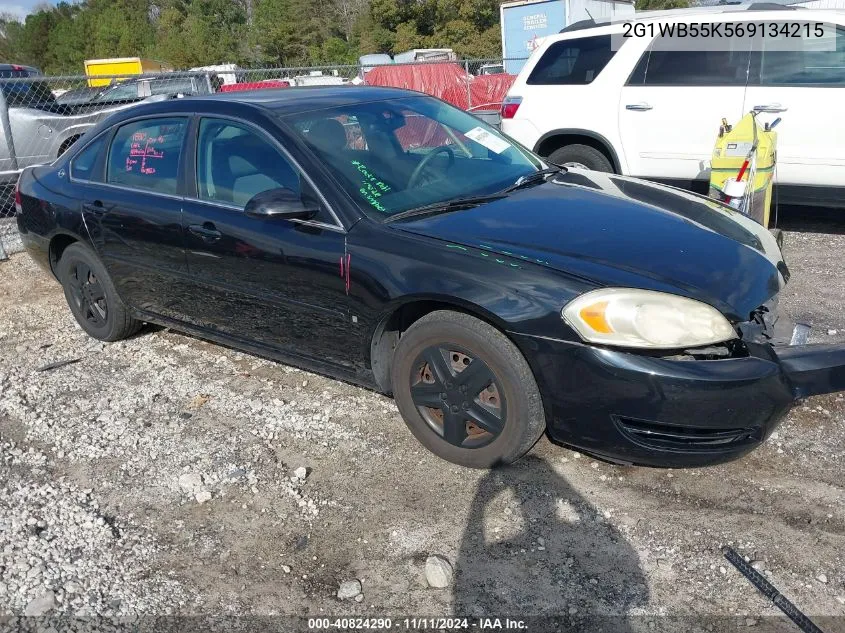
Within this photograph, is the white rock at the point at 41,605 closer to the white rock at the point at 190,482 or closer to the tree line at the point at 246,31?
the white rock at the point at 190,482

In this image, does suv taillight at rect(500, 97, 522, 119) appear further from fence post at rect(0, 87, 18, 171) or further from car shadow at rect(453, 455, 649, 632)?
fence post at rect(0, 87, 18, 171)

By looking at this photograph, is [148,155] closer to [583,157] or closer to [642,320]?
[642,320]

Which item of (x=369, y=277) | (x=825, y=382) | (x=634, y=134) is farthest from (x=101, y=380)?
(x=634, y=134)

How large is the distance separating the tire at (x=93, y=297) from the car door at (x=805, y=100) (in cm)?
517

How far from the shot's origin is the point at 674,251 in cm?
315

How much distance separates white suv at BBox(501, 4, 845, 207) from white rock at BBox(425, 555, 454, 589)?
16.5 ft

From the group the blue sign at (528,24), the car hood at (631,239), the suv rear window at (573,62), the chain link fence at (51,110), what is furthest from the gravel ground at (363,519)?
the blue sign at (528,24)

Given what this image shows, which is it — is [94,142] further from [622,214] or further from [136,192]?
[622,214]

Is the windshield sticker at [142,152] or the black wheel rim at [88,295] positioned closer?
the windshield sticker at [142,152]

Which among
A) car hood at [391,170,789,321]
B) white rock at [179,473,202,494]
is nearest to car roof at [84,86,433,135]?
car hood at [391,170,789,321]

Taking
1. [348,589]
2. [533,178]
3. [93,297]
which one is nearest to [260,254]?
[533,178]

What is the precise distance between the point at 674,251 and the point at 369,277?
131 centimetres

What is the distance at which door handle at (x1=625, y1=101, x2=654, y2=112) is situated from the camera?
22.0 ft

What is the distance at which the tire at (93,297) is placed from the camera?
4.81 m
